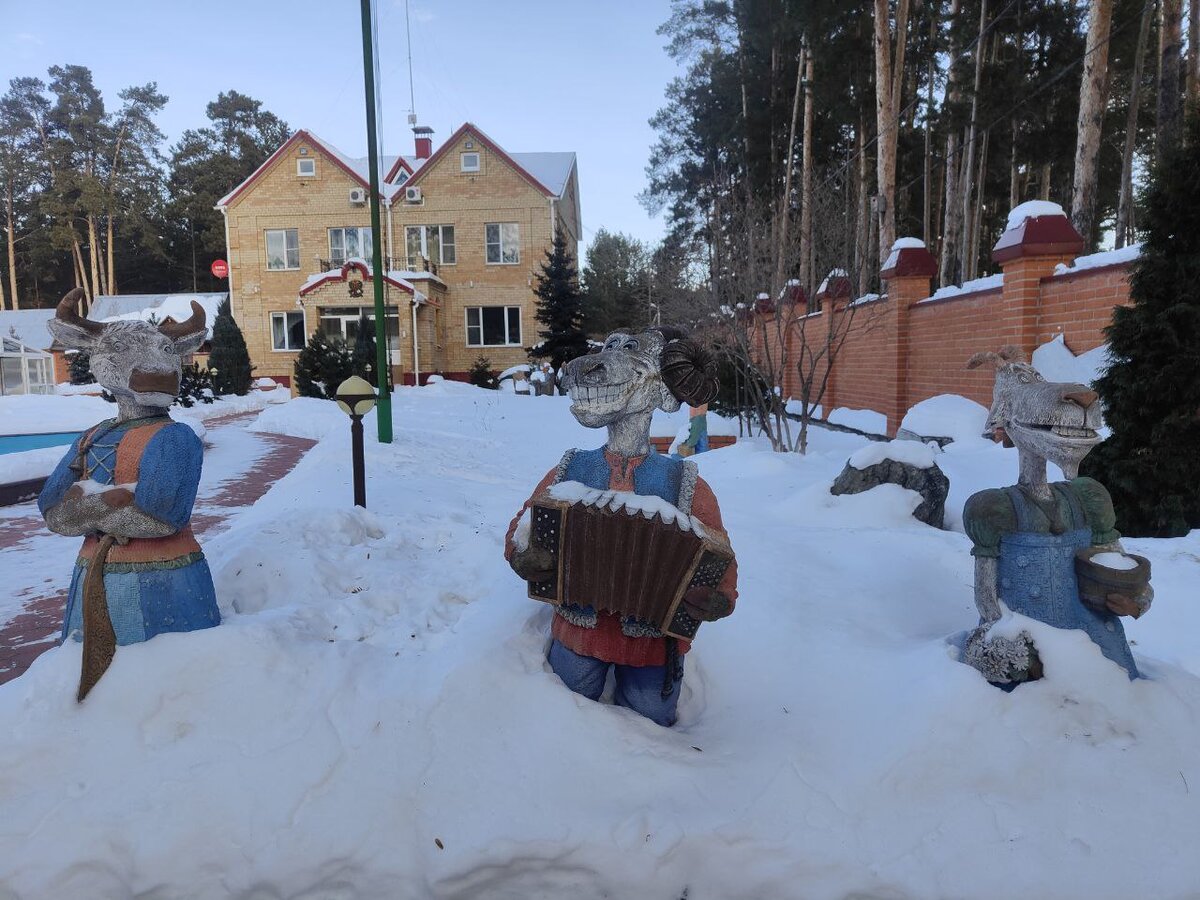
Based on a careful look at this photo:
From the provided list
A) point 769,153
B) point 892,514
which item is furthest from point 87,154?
point 892,514

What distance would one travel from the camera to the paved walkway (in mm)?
3623

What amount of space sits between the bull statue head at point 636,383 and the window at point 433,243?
26.0 m

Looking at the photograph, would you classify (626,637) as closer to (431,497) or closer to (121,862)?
(121,862)

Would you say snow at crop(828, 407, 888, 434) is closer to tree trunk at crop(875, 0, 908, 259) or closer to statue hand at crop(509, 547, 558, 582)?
tree trunk at crop(875, 0, 908, 259)

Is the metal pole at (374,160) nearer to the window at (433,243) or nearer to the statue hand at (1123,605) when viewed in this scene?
the statue hand at (1123,605)

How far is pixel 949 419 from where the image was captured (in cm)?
847

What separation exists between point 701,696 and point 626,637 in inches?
25.7

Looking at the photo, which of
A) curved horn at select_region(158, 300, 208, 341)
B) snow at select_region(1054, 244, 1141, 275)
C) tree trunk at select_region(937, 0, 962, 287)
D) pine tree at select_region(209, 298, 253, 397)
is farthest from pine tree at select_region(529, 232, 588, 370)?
curved horn at select_region(158, 300, 208, 341)

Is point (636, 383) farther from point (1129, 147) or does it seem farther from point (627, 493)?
point (1129, 147)

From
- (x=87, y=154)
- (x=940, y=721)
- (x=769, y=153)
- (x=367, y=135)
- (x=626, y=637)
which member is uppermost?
(x=87, y=154)

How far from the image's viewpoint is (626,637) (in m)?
2.52

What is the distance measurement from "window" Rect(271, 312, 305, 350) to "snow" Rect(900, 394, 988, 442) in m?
23.9

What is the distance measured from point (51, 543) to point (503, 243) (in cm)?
2309

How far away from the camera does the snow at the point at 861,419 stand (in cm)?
1208
